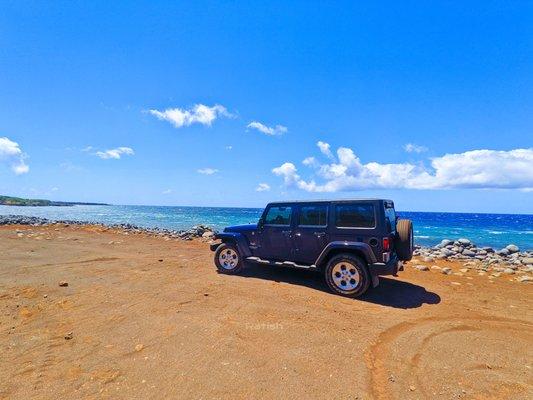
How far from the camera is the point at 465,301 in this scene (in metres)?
6.84

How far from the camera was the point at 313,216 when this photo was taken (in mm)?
7547

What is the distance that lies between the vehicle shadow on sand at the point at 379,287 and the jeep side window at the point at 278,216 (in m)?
1.56

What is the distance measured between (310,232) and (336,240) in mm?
696

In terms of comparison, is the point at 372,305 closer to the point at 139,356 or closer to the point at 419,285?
the point at 419,285

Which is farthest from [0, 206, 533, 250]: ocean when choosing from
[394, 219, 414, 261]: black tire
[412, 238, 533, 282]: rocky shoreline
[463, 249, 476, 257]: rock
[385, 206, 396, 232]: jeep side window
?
[394, 219, 414, 261]: black tire

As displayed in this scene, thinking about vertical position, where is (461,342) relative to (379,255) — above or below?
below

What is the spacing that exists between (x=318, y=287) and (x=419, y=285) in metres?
2.97

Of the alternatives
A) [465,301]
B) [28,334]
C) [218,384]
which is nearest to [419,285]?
[465,301]

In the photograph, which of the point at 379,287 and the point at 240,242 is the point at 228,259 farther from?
the point at 379,287

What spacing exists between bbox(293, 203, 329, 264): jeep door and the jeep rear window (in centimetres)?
32

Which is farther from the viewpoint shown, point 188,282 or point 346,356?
point 188,282

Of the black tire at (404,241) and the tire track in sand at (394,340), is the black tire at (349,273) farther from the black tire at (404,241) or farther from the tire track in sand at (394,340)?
the tire track in sand at (394,340)

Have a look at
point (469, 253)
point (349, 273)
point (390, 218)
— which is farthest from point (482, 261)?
point (349, 273)

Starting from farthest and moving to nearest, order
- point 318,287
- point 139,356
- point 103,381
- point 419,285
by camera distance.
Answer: point 419,285, point 318,287, point 139,356, point 103,381
